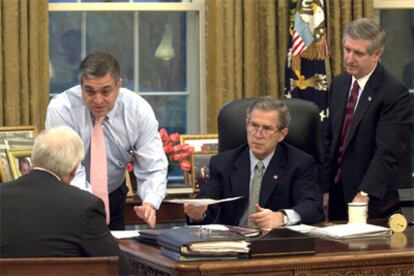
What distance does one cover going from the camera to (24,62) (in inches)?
266

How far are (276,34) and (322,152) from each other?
218cm

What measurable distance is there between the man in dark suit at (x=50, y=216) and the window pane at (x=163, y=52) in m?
3.94

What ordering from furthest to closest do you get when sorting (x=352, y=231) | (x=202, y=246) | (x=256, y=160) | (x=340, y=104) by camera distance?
(x=340, y=104) < (x=256, y=160) < (x=352, y=231) < (x=202, y=246)

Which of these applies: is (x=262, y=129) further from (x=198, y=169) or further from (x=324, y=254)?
(x=198, y=169)

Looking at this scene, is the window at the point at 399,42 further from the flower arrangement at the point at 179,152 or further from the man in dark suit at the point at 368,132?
the man in dark suit at the point at 368,132

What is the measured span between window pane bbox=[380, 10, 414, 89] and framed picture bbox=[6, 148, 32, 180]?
9.72 feet

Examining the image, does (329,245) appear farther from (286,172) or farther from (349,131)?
(349,131)

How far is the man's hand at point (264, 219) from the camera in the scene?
4363mm

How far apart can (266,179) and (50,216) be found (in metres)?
1.56

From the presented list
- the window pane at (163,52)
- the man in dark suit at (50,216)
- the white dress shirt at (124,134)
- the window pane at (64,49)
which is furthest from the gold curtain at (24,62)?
the man in dark suit at (50,216)

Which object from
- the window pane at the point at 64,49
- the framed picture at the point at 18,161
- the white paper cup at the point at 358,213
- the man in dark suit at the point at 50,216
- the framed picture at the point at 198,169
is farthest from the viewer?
the window pane at the point at 64,49

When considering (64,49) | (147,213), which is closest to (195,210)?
(147,213)

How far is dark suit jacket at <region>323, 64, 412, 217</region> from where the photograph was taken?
16.8 ft

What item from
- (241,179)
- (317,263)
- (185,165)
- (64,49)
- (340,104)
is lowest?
(317,263)
